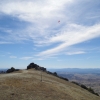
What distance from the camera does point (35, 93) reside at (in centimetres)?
2659

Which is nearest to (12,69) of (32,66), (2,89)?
(32,66)

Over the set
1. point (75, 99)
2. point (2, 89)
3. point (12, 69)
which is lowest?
point (75, 99)

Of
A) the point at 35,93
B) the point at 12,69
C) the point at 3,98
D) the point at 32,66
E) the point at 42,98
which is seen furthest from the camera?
the point at 32,66

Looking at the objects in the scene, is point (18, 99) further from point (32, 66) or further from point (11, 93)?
point (32, 66)

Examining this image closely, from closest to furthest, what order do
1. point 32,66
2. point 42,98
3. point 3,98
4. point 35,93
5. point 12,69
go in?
point 3,98, point 42,98, point 35,93, point 12,69, point 32,66

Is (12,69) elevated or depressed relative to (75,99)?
elevated

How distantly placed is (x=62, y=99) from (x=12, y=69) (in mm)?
56351

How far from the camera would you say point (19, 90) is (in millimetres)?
26922

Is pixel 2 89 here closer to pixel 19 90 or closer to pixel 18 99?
pixel 19 90

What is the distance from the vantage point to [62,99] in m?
25.8

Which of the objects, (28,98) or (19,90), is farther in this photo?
(19,90)

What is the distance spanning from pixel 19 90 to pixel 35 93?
2.64m

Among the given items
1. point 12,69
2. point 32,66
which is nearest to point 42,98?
point 12,69

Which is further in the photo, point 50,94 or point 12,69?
point 12,69
